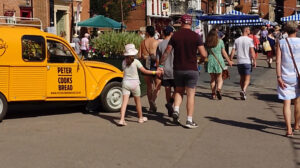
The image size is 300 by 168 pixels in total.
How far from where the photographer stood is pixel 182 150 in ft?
20.5

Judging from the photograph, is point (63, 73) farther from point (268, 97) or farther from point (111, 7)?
point (111, 7)

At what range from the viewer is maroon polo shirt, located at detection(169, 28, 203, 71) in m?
Answer: 7.64

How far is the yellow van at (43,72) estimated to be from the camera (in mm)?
8359

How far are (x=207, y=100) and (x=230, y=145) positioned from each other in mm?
4998

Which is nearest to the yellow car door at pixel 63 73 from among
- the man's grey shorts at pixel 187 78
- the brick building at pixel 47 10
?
the man's grey shorts at pixel 187 78

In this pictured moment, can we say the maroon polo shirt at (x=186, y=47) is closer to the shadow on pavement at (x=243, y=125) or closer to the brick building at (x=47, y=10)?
the shadow on pavement at (x=243, y=125)

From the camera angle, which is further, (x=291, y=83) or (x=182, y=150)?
(x=291, y=83)

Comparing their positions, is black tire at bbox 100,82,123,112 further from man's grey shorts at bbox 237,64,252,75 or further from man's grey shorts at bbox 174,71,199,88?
man's grey shorts at bbox 237,64,252,75

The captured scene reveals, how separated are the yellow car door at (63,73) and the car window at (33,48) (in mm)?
173

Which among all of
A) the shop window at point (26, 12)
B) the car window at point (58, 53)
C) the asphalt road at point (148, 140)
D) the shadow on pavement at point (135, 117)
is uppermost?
the shop window at point (26, 12)

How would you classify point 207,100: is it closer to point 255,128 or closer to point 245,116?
point 245,116

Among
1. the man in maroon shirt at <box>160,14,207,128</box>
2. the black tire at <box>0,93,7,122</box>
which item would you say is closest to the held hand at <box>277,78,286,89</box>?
the man in maroon shirt at <box>160,14,207,128</box>

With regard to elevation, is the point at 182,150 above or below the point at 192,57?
below

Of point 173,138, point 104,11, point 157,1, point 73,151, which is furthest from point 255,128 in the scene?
point 157,1
